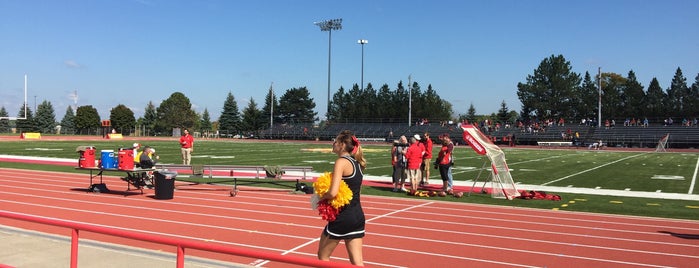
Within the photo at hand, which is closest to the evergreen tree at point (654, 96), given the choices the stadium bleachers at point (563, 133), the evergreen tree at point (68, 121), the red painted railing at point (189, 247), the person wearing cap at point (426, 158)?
the stadium bleachers at point (563, 133)

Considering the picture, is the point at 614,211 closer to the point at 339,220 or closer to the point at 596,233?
the point at 596,233

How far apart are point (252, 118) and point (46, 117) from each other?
147 feet

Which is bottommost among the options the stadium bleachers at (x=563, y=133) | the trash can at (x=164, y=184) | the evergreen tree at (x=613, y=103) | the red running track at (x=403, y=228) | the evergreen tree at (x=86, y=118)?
the red running track at (x=403, y=228)

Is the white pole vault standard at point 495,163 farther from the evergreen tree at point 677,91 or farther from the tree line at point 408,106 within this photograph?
the evergreen tree at point 677,91

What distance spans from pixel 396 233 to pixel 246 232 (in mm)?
2529

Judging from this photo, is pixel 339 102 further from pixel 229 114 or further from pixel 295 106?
pixel 229 114

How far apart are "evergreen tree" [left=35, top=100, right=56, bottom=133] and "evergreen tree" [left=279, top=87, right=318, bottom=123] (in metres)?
47.9

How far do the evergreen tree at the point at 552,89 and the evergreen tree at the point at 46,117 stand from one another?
93.1 meters

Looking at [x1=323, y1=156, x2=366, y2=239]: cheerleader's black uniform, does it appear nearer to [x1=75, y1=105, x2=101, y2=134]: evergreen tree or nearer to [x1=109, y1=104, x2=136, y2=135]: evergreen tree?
[x1=109, y1=104, x2=136, y2=135]: evergreen tree

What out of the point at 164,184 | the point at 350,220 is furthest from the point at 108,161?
the point at 350,220

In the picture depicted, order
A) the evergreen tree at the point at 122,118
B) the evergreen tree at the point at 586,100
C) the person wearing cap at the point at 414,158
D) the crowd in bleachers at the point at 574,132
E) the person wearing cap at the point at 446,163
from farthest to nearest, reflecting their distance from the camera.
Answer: the evergreen tree at the point at 122,118 < the evergreen tree at the point at 586,100 < the crowd in bleachers at the point at 574,132 < the person wearing cap at the point at 414,158 < the person wearing cap at the point at 446,163

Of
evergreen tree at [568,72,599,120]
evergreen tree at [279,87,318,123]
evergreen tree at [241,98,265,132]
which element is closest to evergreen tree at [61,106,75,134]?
evergreen tree at [241,98,265,132]

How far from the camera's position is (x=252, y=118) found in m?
105

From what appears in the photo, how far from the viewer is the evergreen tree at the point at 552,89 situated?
283 ft
